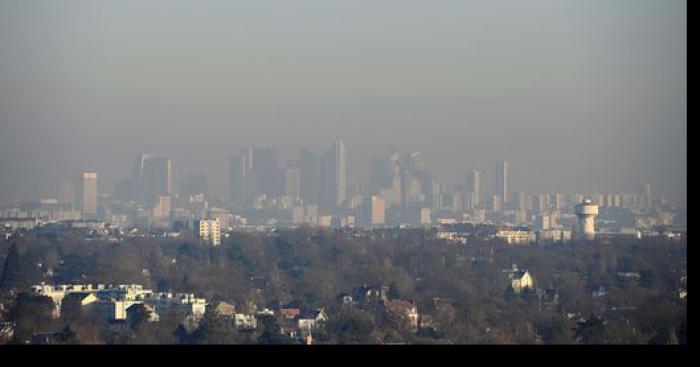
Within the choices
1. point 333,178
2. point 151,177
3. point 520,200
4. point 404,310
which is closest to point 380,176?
point 333,178

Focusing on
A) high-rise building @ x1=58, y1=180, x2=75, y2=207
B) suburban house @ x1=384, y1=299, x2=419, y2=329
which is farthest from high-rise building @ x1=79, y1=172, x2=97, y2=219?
suburban house @ x1=384, y1=299, x2=419, y2=329

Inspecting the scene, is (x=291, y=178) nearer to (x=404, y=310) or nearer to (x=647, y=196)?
(x=647, y=196)

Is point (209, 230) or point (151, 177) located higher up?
point (151, 177)

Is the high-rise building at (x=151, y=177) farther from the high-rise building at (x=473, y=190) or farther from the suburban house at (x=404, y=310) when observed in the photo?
the suburban house at (x=404, y=310)

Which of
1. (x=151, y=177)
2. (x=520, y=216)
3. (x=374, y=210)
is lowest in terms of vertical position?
(x=520, y=216)

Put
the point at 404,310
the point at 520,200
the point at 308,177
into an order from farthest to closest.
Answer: the point at 308,177, the point at 520,200, the point at 404,310
